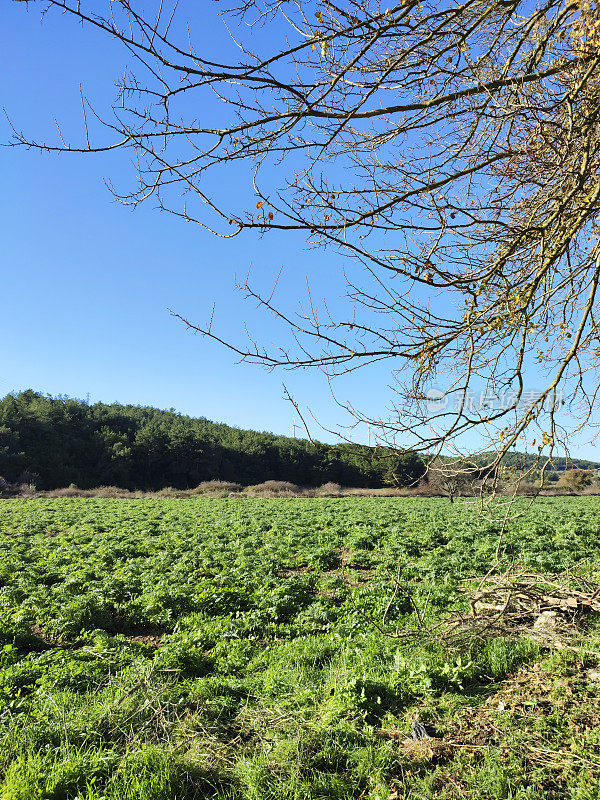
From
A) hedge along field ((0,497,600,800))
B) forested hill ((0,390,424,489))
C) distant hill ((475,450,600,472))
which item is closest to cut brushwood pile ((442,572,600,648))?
hedge along field ((0,497,600,800))

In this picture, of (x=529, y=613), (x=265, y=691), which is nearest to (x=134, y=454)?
(x=265, y=691)

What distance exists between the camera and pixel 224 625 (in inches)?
267

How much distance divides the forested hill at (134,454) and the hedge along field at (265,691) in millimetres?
41576

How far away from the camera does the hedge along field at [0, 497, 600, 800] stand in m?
3.18

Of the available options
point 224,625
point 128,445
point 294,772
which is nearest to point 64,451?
point 128,445

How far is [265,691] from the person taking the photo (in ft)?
15.0

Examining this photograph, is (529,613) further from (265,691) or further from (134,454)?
(134,454)

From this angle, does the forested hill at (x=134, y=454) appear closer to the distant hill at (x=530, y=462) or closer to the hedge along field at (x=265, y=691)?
the hedge along field at (x=265, y=691)

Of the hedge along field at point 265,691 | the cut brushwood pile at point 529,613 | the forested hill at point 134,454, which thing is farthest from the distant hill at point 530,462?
the forested hill at point 134,454

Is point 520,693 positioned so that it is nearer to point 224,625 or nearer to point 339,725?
point 339,725

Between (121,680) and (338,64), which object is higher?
(338,64)

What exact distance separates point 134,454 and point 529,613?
211ft

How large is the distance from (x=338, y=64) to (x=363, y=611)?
744cm

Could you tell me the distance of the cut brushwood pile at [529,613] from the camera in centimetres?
510
